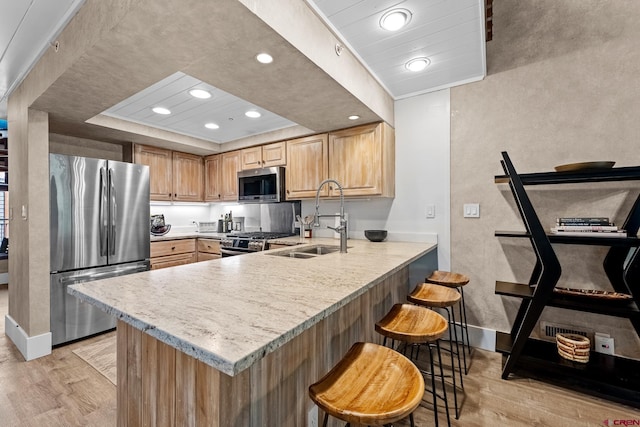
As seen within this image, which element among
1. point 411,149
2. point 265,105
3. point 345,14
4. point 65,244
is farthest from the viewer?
point 411,149

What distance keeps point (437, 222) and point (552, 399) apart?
59.0 inches

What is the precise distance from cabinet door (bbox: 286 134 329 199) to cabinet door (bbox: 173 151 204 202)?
182cm

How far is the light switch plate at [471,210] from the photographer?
2.60 metres

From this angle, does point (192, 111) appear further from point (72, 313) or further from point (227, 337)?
point (227, 337)

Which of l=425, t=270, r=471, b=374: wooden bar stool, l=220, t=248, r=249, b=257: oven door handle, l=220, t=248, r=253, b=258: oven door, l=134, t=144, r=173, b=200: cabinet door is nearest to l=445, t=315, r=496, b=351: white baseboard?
l=425, t=270, r=471, b=374: wooden bar stool

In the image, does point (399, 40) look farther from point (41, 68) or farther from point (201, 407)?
point (41, 68)

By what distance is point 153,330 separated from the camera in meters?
0.81

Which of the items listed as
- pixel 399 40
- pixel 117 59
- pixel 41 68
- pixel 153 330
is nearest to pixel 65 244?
pixel 41 68

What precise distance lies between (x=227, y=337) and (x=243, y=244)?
9.48 feet

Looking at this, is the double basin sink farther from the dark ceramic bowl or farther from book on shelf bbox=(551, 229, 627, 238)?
book on shelf bbox=(551, 229, 627, 238)

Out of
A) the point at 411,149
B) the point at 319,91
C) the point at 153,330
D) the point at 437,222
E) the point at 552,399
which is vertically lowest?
the point at 552,399

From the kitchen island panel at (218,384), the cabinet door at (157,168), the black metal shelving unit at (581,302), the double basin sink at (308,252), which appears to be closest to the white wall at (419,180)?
the black metal shelving unit at (581,302)

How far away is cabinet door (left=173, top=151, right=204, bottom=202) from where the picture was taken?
4344mm

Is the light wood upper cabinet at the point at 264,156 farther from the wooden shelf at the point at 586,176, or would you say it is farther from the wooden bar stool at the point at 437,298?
the wooden shelf at the point at 586,176
